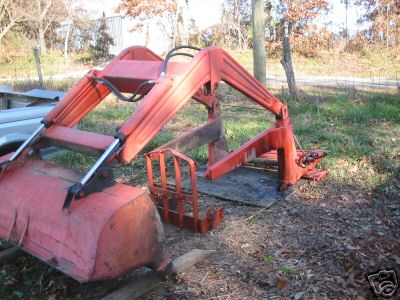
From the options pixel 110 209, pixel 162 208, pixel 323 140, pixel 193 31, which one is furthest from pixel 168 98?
pixel 193 31

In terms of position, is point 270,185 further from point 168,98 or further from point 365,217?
point 168,98

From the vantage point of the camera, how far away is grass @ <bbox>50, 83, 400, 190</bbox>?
6016 mm

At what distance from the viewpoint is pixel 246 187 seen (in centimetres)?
561

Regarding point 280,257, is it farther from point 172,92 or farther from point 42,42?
point 42,42

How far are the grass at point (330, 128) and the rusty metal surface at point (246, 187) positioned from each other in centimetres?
74

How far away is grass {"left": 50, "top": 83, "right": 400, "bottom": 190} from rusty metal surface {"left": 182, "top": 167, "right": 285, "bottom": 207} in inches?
29.1

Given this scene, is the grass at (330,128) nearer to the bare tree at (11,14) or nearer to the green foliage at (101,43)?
the green foliage at (101,43)

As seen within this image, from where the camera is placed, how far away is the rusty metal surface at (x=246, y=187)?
5.24 m

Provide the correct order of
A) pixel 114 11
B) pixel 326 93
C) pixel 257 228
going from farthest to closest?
pixel 114 11
pixel 326 93
pixel 257 228

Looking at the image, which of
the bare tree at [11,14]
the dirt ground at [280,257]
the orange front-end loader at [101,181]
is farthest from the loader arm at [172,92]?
the bare tree at [11,14]

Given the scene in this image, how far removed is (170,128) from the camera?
8719 mm

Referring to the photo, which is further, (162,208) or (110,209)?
(162,208)

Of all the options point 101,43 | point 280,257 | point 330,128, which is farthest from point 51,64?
point 280,257

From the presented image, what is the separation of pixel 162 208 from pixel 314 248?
1576 mm
